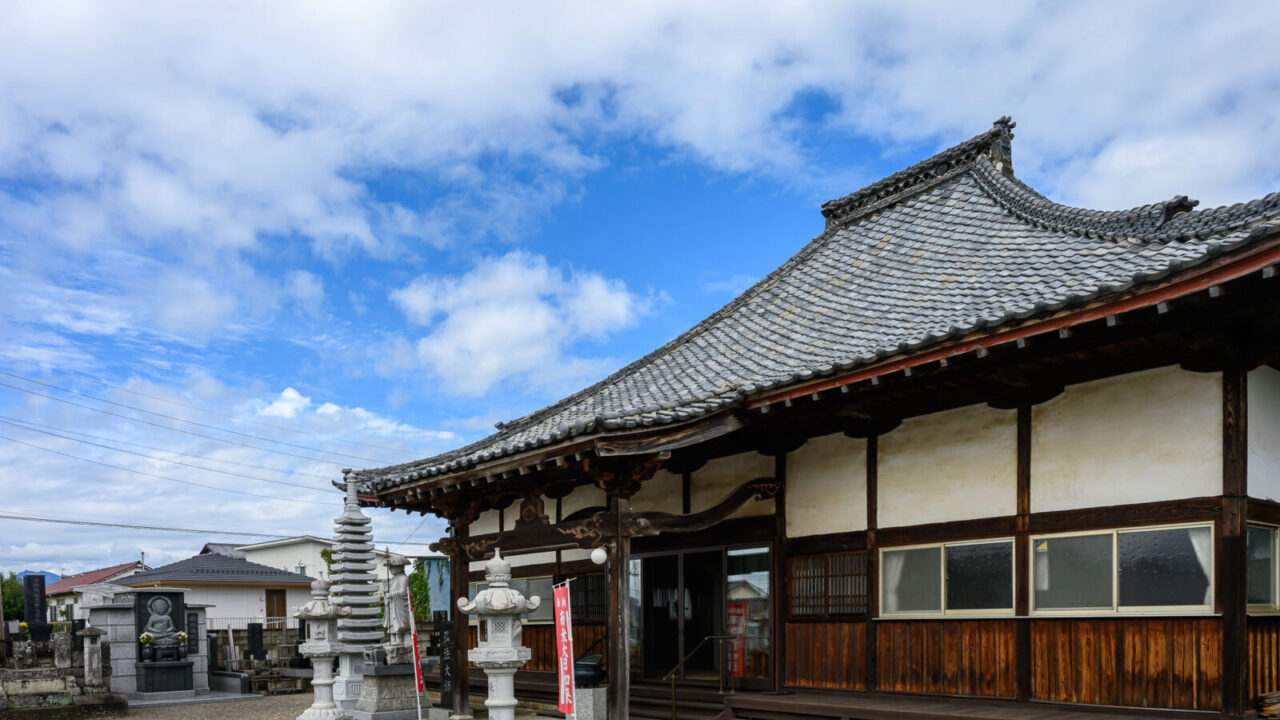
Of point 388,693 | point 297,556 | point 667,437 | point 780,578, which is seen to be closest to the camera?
point 667,437

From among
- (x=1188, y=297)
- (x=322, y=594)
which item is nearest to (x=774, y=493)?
(x=1188, y=297)

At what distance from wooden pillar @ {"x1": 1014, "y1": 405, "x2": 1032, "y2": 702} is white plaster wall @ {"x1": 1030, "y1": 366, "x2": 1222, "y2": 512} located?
0.21ft

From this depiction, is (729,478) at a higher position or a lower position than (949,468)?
lower

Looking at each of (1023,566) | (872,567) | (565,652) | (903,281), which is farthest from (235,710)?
(1023,566)

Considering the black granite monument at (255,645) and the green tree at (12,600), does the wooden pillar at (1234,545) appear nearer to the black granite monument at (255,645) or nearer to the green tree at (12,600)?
the black granite monument at (255,645)

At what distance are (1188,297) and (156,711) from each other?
21721mm

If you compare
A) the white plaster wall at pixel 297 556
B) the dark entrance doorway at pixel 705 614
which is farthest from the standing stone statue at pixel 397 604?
the white plaster wall at pixel 297 556

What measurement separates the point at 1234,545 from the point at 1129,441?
3.81 feet

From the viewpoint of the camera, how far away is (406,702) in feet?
54.3

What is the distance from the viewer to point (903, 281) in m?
11.9

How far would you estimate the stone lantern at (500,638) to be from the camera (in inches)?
385

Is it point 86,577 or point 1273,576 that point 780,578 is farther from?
point 86,577

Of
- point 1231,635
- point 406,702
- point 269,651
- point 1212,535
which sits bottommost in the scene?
point 269,651

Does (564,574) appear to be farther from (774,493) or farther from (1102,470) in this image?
(1102,470)
